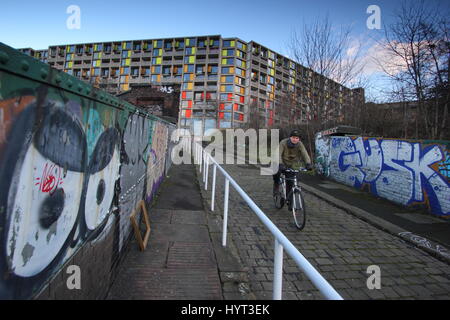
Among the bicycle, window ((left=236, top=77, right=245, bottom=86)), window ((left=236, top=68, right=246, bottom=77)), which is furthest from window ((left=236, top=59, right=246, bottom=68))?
the bicycle

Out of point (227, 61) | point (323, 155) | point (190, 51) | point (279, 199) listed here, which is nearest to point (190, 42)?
point (190, 51)

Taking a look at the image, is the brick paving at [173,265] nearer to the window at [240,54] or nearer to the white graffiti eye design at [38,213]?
the white graffiti eye design at [38,213]

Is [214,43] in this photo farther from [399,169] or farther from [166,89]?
[399,169]

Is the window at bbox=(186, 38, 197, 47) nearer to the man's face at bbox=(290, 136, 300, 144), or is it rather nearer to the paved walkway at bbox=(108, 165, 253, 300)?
the man's face at bbox=(290, 136, 300, 144)

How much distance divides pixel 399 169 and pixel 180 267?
7.09 metres

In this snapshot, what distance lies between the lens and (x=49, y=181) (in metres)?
1.41

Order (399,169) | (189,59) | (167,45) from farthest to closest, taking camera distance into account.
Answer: (167,45) < (189,59) < (399,169)

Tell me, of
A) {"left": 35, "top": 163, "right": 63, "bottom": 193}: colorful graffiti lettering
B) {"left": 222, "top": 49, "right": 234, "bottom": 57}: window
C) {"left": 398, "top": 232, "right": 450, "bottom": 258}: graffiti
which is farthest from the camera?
{"left": 222, "top": 49, "right": 234, "bottom": 57}: window

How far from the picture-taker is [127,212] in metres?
3.38

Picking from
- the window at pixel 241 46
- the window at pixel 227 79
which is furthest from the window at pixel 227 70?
the window at pixel 241 46

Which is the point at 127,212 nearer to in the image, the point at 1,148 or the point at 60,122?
the point at 60,122

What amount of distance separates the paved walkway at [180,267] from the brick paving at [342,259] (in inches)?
12.3

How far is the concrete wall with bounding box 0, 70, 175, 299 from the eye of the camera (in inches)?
42.6

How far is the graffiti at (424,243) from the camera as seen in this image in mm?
3766
